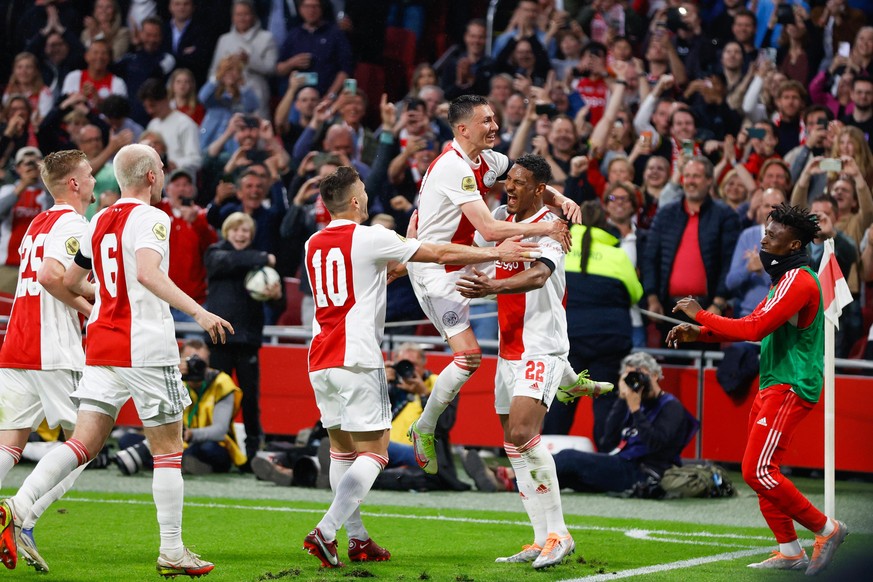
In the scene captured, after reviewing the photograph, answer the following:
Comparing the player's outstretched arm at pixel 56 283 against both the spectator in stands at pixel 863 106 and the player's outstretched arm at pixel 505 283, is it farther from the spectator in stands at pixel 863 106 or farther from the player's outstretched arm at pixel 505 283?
the spectator in stands at pixel 863 106

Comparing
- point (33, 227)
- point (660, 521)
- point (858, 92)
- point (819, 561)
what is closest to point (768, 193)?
point (858, 92)

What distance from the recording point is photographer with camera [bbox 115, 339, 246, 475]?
12.3m

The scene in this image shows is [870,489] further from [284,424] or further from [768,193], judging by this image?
[284,424]

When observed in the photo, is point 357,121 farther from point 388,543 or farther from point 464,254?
point 464,254

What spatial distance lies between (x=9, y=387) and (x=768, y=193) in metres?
7.54

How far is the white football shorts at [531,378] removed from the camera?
301 inches

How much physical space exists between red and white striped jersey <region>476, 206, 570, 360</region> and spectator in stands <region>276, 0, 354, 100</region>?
9746 mm

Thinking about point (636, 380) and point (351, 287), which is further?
point (636, 380)

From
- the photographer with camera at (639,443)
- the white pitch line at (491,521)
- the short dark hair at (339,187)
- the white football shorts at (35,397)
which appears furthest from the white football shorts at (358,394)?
the photographer with camera at (639,443)

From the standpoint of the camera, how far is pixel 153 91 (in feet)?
53.3

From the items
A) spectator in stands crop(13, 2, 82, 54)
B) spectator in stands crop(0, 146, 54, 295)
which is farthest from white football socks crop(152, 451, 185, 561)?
spectator in stands crop(13, 2, 82, 54)

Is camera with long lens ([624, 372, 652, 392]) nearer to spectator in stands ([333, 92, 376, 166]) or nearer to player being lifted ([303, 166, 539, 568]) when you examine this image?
player being lifted ([303, 166, 539, 568])

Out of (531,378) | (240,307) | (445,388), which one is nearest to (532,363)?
(531,378)

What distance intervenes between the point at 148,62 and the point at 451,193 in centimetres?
1137
